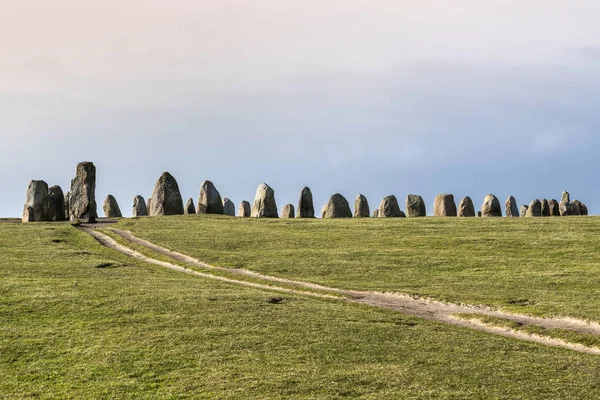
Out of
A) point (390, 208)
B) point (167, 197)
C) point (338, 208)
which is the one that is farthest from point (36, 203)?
point (390, 208)

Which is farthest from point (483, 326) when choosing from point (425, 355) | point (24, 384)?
point (24, 384)

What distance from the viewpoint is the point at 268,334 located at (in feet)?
61.6

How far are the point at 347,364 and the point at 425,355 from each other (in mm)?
2265

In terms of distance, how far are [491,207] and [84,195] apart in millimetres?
34851

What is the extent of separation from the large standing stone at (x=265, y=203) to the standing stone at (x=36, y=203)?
59.5 ft

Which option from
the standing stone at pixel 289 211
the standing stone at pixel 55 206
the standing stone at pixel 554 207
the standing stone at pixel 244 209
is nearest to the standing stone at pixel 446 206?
the standing stone at pixel 554 207

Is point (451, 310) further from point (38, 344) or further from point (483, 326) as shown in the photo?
point (38, 344)

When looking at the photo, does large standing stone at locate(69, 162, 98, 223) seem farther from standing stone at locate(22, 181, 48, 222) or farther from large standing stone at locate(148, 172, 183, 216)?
large standing stone at locate(148, 172, 183, 216)

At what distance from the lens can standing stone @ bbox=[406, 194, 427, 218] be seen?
60306 mm

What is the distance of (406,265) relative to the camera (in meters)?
34.4

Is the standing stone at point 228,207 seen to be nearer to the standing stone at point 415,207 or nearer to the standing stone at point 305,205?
the standing stone at point 305,205

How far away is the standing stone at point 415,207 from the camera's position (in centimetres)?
6031

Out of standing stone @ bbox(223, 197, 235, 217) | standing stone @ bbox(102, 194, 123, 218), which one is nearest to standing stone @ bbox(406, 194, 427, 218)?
standing stone @ bbox(223, 197, 235, 217)

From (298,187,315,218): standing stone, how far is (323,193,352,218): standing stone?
181 cm
